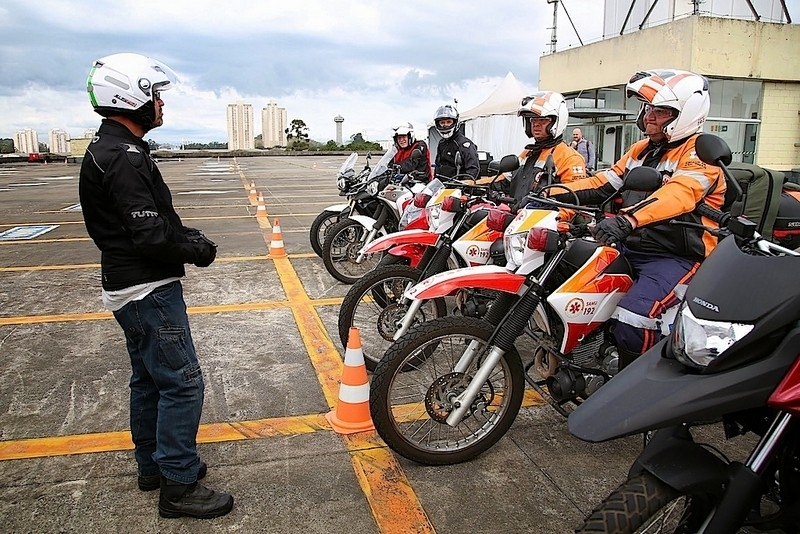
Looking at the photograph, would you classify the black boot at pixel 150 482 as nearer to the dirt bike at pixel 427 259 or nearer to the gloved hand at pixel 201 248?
the gloved hand at pixel 201 248

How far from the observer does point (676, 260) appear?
11.2ft

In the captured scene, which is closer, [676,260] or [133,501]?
[133,501]

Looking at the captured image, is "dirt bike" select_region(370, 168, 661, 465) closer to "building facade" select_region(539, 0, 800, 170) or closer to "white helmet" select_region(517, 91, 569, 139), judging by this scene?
"white helmet" select_region(517, 91, 569, 139)

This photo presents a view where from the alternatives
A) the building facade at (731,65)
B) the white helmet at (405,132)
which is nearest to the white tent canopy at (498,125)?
the building facade at (731,65)

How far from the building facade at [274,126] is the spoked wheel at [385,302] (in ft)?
198

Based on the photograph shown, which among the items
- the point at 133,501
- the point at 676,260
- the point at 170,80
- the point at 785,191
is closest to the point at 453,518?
the point at 133,501

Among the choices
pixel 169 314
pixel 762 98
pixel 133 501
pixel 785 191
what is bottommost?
pixel 133 501

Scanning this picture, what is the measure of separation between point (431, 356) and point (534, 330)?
1.96ft

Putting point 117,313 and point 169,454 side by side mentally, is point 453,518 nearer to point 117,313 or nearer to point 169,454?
point 169,454

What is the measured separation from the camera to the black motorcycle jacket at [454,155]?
7223 millimetres

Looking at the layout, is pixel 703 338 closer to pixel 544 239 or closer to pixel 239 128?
pixel 544 239

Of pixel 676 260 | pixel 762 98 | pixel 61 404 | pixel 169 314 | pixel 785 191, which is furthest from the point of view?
pixel 762 98

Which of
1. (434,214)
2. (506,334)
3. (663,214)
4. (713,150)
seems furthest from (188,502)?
(713,150)

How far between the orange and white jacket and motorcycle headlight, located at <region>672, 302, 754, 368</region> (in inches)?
51.7
